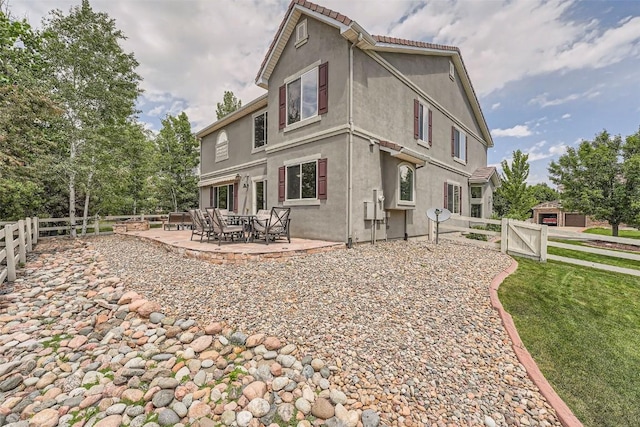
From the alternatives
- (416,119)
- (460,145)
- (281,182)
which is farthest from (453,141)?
(281,182)

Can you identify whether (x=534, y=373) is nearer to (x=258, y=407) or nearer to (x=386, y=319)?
(x=386, y=319)

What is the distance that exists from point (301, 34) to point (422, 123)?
6.20m

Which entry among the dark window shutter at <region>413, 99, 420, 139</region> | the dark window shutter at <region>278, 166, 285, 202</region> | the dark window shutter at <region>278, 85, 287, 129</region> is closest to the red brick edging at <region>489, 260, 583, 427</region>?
the dark window shutter at <region>278, 166, 285, 202</region>

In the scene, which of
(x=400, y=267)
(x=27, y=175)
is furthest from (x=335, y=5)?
(x=27, y=175)

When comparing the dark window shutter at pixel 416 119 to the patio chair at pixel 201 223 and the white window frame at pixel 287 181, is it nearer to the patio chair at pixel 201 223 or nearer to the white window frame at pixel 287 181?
the white window frame at pixel 287 181

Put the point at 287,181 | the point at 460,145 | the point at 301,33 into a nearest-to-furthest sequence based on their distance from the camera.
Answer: the point at 301,33 → the point at 287,181 → the point at 460,145

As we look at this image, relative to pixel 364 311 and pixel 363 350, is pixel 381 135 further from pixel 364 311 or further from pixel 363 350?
pixel 363 350

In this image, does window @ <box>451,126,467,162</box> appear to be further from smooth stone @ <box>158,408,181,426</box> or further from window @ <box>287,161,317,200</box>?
smooth stone @ <box>158,408,181,426</box>

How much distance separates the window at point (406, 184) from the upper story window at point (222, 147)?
33.4ft

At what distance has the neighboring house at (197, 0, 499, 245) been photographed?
8164mm

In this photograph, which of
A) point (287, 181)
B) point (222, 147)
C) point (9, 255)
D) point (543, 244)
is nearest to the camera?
Answer: point (9, 255)

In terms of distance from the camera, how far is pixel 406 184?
9.46 metres

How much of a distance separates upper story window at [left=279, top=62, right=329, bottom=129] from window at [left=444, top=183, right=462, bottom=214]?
7.90 m

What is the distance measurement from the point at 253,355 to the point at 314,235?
19.0 feet
